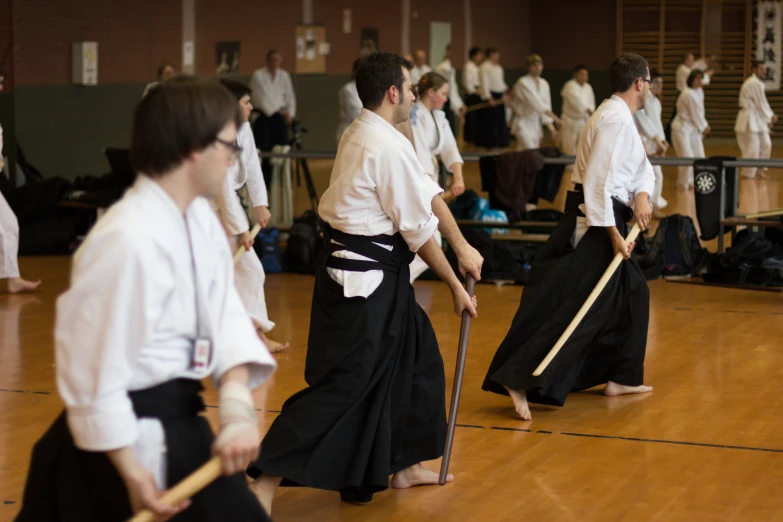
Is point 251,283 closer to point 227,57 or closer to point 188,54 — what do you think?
point 188,54

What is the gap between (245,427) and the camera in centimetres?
217

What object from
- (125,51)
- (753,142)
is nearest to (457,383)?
(125,51)

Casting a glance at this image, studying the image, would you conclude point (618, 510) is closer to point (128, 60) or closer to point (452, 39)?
point (128, 60)

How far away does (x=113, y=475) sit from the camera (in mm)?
2182

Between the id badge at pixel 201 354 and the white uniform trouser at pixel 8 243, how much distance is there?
23.5 ft

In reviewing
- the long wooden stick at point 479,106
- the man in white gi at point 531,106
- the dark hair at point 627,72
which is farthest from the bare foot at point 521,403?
the long wooden stick at point 479,106

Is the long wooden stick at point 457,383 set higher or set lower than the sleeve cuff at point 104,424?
lower

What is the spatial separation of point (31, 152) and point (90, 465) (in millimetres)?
12168

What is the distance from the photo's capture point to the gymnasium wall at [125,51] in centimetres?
1357

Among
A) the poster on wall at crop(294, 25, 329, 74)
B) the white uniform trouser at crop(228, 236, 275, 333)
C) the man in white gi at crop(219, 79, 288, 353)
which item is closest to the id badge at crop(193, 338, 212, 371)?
the man in white gi at crop(219, 79, 288, 353)

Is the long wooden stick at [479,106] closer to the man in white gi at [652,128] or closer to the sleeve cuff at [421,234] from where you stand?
the man in white gi at [652,128]

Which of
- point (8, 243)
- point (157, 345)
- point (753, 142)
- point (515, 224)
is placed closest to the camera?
point (157, 345)

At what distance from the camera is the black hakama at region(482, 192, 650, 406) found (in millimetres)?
5449

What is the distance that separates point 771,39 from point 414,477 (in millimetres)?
23770
